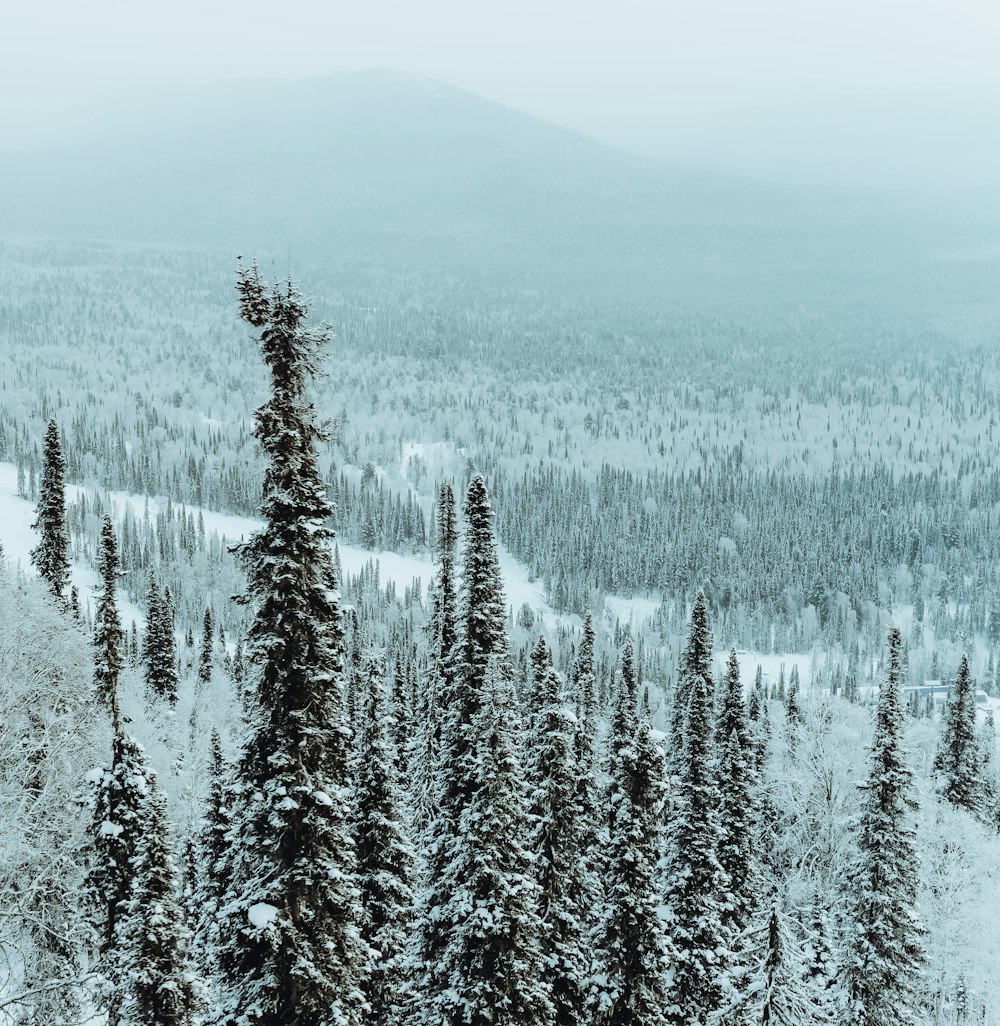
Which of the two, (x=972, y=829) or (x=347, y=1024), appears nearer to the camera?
(x=347, y=1024)

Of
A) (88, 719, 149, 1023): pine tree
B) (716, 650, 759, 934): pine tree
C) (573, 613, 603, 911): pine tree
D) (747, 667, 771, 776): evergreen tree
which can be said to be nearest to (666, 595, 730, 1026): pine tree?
(716, 650, 759, 934): pine tree

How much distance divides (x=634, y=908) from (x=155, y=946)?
13.0 metres

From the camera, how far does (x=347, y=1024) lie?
17453 mm

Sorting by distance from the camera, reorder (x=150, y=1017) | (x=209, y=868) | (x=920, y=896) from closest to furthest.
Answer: (x=150, y=1017), (x=209, y=868), (x=920, y=896)

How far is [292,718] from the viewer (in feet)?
57.5

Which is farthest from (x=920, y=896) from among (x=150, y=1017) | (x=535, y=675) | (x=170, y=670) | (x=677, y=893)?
(x=170, y=670)

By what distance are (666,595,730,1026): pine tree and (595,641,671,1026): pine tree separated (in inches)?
65.3

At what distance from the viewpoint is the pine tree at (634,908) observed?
88.9 ft

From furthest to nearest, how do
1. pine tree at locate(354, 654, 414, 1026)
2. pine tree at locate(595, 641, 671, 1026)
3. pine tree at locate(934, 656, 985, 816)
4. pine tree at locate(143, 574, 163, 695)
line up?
1. pine tree at locate(143, 574, 163, 695)
2. pine tree at locate(934, 656, 985, 816)
3. pine tree at locate(354, 654, 414, 1026)
4. pine tree at locate(595, 641, 671, 1026)

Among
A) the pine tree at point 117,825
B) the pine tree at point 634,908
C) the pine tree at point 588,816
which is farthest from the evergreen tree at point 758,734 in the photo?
the pine tree at point 117,825

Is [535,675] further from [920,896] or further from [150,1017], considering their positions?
[920,896]

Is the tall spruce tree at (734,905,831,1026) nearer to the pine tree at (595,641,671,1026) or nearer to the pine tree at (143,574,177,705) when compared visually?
the pine tree at (595,641,671,1026)

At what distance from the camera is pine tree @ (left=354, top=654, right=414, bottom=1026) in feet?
106

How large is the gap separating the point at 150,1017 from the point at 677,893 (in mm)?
17726
